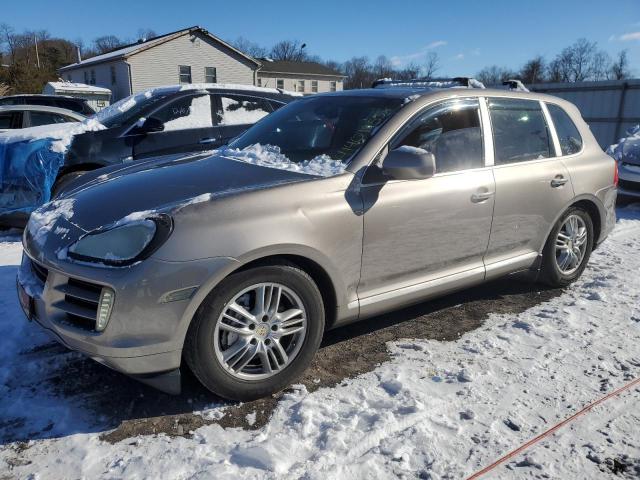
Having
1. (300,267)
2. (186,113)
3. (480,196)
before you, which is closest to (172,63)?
(186,113)

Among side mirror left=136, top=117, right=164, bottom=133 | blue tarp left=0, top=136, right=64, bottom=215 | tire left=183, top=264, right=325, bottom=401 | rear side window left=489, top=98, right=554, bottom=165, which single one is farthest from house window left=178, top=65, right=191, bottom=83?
tire left=183, top=264, right=325, bottom=401

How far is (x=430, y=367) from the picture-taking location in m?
3.23

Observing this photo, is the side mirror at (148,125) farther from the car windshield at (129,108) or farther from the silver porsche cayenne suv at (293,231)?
the silver porsche cayenne suv at (293,231)

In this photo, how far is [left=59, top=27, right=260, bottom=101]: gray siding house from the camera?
112 feet

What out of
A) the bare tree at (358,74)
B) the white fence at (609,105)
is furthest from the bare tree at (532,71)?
the white fence at (609,105)

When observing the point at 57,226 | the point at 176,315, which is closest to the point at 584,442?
the point at 176,315

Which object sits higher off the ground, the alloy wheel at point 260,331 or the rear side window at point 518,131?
the rear side window at point 518,131

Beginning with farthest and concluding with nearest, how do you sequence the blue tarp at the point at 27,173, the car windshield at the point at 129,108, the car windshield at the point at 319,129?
the car windshield at the point at 129,108
the blue tarp at the point at 27,173
the car windshield at the point at 319,129

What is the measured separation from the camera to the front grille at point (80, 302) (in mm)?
2443

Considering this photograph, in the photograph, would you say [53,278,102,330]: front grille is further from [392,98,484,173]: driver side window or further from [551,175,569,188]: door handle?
[551,175,569,188]: door handle

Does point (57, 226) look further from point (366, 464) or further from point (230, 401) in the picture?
point (366, 464)

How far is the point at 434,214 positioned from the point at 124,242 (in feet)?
6.17

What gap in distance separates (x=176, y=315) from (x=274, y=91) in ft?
17.2

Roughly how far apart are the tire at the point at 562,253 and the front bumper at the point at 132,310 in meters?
3.00
